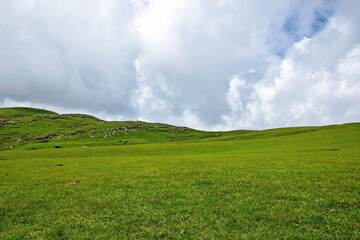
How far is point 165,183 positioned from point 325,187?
13.5 m

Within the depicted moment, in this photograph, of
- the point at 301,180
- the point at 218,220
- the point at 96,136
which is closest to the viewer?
the point at 218,220

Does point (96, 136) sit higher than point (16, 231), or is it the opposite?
point (96, 136)

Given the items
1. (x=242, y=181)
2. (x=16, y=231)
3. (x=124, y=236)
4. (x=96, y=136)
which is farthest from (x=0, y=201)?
(x=96, y=136)

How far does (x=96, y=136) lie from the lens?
146500 millimetres

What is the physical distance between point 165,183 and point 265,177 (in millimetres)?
10135

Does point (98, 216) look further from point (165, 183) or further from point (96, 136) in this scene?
point (96, 136)

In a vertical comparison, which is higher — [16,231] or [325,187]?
[325,187]

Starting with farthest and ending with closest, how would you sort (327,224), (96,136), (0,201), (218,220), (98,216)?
1. (96,136)
2. (0,201)
3. (98,216)
4. (218,220)
5. (327,224)

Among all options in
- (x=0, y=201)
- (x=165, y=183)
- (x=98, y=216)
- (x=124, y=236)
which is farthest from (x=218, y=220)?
(x=0, y=201)

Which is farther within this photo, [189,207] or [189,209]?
[189,207]

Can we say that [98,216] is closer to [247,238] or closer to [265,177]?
[247,238]

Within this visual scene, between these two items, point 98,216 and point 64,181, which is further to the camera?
point 64,181

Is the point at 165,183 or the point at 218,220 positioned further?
the point at 165,183

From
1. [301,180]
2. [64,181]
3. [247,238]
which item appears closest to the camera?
[247,238]
